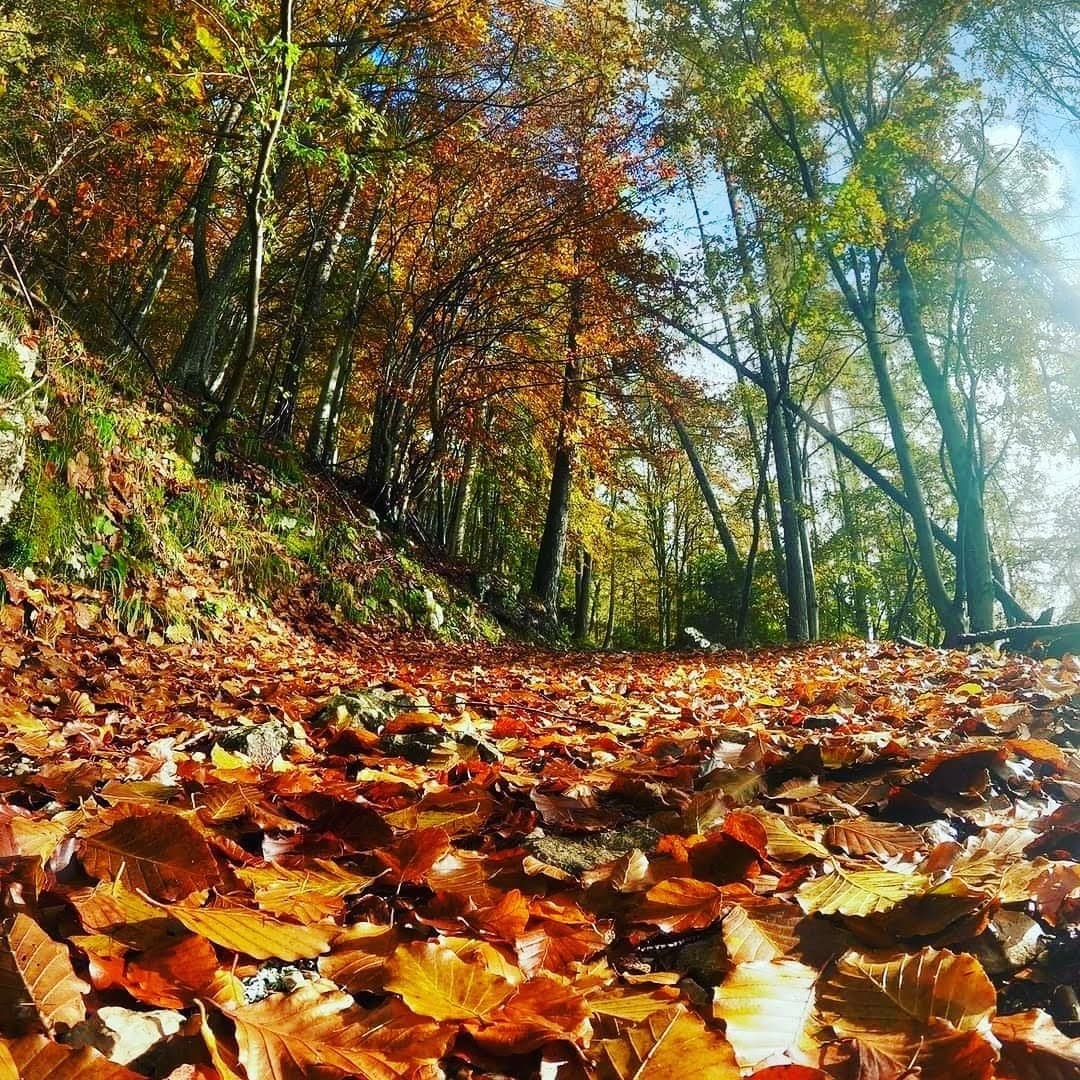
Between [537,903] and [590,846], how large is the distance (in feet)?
1.09

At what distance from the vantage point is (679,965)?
898 mm

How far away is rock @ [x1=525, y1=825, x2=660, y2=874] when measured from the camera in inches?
48.7

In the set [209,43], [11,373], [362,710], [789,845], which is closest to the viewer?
[789,845]

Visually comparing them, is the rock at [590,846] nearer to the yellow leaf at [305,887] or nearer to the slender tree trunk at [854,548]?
the yellow leaf at [305,887]

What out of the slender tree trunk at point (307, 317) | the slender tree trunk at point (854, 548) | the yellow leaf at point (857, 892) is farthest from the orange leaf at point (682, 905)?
the slender tree trunk at point (854, 548)

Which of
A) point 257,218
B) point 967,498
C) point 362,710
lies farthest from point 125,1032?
point 967,498

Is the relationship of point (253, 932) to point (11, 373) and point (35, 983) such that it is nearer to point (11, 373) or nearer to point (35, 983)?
point (35, 983)

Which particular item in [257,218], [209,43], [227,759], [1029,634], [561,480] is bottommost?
[227,759]

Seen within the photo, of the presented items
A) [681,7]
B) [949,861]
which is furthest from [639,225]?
[949,861]

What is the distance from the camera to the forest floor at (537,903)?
2.12 feet

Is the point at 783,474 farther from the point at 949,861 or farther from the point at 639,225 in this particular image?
the point at 949,861

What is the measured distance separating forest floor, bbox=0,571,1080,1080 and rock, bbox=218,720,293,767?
10 mm

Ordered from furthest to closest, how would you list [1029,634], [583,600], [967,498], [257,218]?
[583,600] < [967,498] < [1029,634] < [257,218]

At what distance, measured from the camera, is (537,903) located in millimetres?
1025
